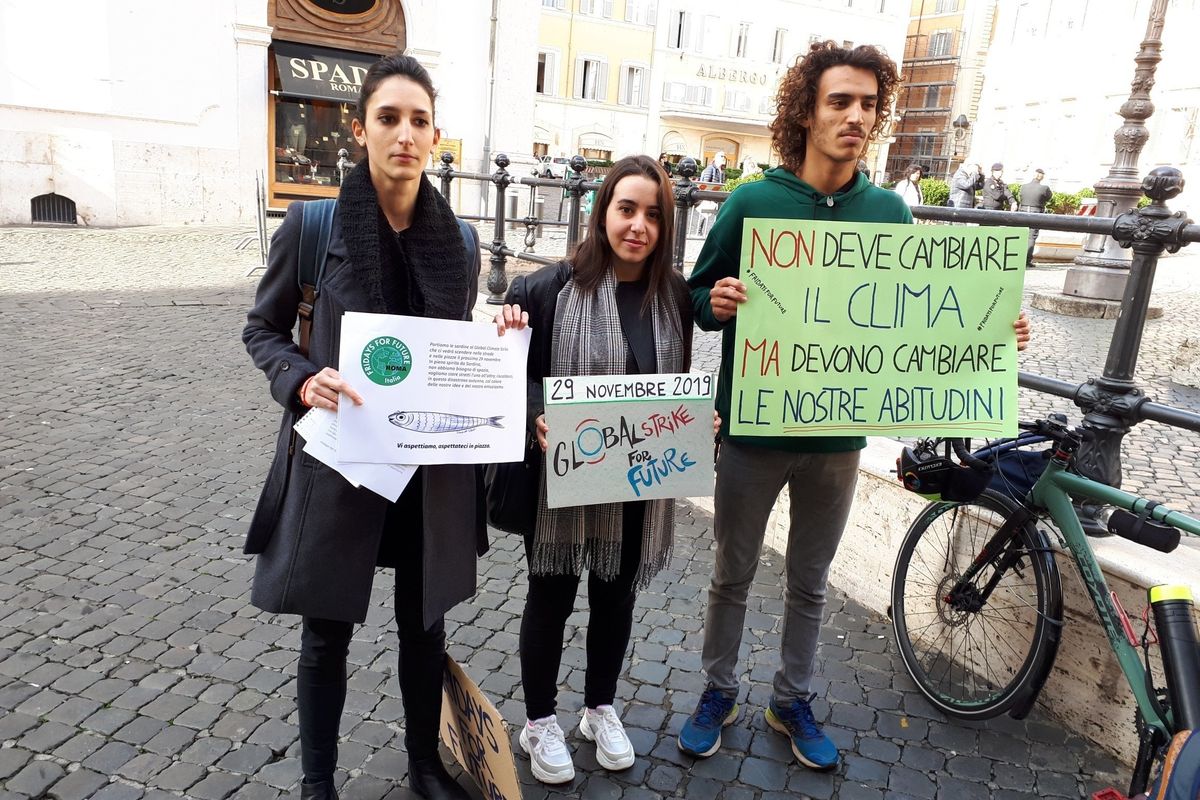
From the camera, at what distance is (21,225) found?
16234 mm

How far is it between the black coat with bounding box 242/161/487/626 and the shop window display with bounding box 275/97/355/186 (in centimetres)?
1762

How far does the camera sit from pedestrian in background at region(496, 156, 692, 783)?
8.18 ft

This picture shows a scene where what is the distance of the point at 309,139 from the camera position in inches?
757

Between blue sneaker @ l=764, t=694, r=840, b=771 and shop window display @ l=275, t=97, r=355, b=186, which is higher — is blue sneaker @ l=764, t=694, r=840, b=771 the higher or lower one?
the lower one

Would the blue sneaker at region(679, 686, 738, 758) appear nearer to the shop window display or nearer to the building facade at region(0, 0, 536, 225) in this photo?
the building facade at region(0, 0, 536, 225)

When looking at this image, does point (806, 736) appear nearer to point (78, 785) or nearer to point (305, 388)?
point (305, 388)

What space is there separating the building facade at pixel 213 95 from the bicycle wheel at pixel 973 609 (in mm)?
14674

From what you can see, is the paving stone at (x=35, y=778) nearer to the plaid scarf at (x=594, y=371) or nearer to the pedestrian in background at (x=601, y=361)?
the pedestrian in background at (x=601, y=361)

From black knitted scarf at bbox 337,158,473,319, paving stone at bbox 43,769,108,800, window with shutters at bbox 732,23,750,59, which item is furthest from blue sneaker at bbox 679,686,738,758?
window with shutters at bbox 732,23,750,59

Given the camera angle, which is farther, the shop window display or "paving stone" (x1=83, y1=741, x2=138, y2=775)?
the shop window display

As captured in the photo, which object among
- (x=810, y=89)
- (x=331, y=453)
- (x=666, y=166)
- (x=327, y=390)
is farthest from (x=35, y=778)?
(x=666, y=166)

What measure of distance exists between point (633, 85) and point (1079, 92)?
68.7 feet

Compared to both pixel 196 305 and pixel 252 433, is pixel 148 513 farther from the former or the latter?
pixel 196 305

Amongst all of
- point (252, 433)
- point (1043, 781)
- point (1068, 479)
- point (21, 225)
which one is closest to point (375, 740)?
point (1043, 781)
